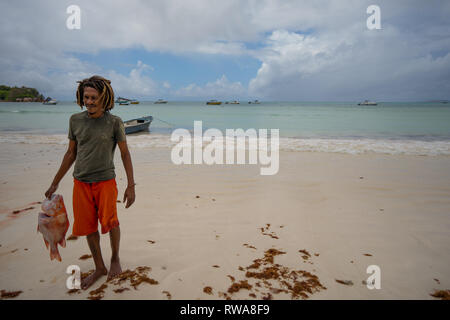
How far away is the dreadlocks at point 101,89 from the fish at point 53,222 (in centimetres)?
103

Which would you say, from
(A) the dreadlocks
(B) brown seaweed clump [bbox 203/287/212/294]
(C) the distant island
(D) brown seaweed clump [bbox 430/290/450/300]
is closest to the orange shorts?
(A) the dreadlocks

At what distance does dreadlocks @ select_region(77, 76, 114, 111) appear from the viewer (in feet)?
7.38

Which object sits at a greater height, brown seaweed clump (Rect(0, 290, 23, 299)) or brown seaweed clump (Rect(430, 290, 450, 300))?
brown seaweed clump (Rect(0, 290, 23, 299))

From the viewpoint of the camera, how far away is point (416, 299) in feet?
7.96

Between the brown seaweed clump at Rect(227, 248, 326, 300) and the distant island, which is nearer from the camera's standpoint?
the brown seaweed clump at Rect(227, 248, 326, 300)

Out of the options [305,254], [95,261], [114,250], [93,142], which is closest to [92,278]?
[95,261]

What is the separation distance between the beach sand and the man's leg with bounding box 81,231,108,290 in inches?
3.6

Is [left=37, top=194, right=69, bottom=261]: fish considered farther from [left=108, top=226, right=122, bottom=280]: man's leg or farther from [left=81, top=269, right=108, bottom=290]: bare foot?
[left=108, top=226, right=122, bottom=280]: man's leg

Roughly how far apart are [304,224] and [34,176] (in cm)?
679

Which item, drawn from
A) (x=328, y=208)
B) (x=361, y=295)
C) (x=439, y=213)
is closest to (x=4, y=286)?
(x=361, y=295)

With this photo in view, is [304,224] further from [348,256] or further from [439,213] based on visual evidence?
[439,213]

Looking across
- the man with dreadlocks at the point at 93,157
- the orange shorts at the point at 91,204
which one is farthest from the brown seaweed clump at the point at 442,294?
the orange shorts at the point at 91,204
